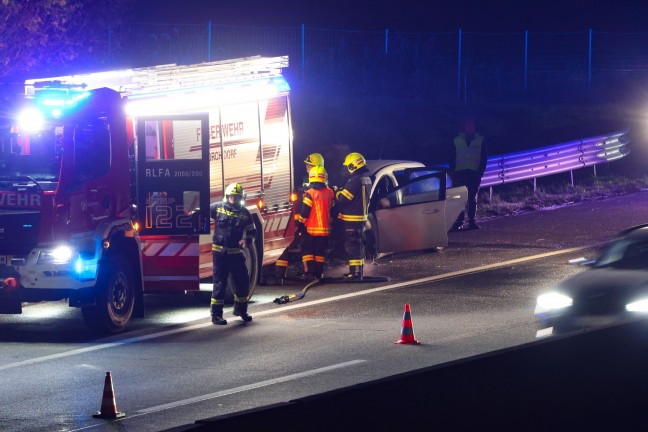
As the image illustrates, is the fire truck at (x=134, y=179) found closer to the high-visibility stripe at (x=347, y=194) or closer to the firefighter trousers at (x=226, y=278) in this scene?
the firefighter trousers at (x=226, y=278)

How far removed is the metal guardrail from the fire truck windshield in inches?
543

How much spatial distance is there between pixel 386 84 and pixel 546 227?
12.9m

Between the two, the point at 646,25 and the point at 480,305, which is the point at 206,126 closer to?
the point at 480,305

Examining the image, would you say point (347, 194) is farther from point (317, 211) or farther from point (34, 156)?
point (34, 156)

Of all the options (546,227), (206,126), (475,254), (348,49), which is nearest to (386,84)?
(348,49)

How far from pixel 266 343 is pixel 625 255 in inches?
147

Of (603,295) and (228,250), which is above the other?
(228,250)

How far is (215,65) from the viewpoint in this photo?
55.2 ft

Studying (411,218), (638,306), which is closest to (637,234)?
(638,306)

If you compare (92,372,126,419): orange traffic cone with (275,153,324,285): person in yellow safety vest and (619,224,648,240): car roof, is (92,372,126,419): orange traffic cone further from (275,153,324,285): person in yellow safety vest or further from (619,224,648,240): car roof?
(275,153,324,285): person in yellow safety vest

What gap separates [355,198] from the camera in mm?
18406

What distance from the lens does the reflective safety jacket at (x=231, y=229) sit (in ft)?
50.7

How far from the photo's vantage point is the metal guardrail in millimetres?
27356

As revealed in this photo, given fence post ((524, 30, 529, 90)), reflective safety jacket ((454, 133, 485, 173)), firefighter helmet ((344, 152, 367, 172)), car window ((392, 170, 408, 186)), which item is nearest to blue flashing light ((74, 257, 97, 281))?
firefighter helmet ((344, 152, 367, 172))
